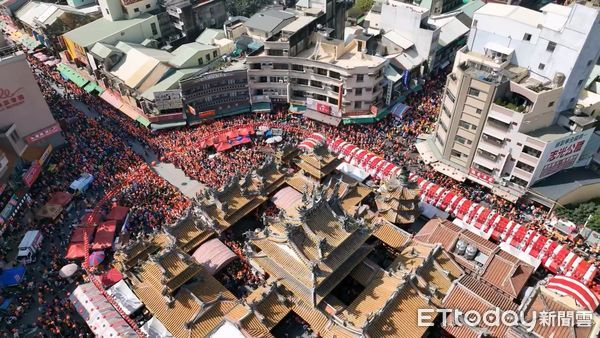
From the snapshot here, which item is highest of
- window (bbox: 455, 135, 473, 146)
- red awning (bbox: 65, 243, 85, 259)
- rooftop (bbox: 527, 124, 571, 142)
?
rooftop (bbox: 527, 124, 571, 142)

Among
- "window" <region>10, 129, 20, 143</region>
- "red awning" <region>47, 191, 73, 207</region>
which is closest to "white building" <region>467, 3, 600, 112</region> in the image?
"red awning" <region>47, 191, 73, 207</region>

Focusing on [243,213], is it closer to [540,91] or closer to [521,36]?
[540,91]

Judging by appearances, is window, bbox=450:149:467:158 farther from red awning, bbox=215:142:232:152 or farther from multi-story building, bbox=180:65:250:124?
multi-story building, bbox=180:65:250:124

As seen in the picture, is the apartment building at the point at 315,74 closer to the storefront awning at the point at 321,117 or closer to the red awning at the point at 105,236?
the storefront awning at the point at 321,117

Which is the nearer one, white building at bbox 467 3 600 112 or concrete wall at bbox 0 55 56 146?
white building at bbox 467 3 600 112

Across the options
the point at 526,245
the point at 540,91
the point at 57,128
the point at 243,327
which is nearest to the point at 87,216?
the point at 57,128

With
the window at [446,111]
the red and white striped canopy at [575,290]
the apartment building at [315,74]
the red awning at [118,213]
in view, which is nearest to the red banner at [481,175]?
the window at [446,111]

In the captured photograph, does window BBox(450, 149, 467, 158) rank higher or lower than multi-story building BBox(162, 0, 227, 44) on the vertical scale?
lower

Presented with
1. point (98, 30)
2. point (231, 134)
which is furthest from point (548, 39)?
point (98, 30)
